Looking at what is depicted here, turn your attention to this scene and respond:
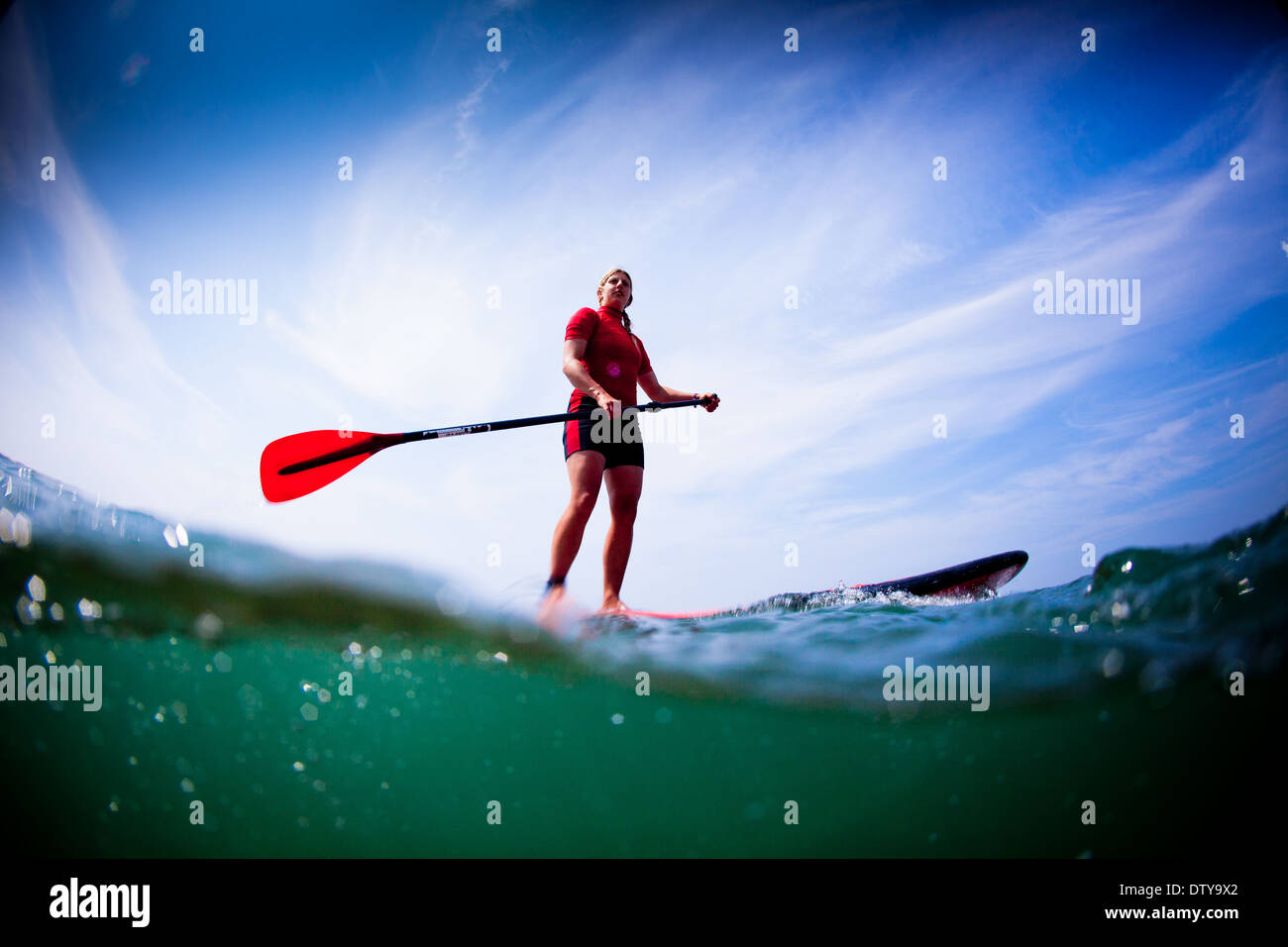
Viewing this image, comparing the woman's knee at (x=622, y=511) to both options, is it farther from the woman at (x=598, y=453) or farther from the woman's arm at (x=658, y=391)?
the woman's arm at (x=658, y=391)

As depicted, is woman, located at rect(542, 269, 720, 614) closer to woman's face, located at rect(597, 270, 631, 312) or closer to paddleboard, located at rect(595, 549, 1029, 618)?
woman's face, located at rect(597, 270, 631, 312)

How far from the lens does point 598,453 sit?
1997 mm

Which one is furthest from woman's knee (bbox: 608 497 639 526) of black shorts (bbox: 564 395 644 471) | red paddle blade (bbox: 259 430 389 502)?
red paddle blade (bbox: 259 430 389 502)

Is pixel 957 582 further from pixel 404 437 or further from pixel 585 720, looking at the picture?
pixel 404 437

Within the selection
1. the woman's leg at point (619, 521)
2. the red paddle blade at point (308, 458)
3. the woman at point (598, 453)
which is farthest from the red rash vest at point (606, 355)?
the red paddle blade at point (308, 458)

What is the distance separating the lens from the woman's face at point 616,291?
7.08 feet

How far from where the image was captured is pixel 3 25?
7.09ft

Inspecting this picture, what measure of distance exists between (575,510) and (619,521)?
0.16 metres

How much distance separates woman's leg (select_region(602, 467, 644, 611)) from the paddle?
274 millimetres

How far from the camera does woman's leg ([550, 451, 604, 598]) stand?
195cm

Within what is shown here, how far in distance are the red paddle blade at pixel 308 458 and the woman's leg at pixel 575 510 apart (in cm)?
74

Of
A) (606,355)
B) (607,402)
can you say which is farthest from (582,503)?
(606,355)

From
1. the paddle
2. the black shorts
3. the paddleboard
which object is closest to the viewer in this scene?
the black shorts
